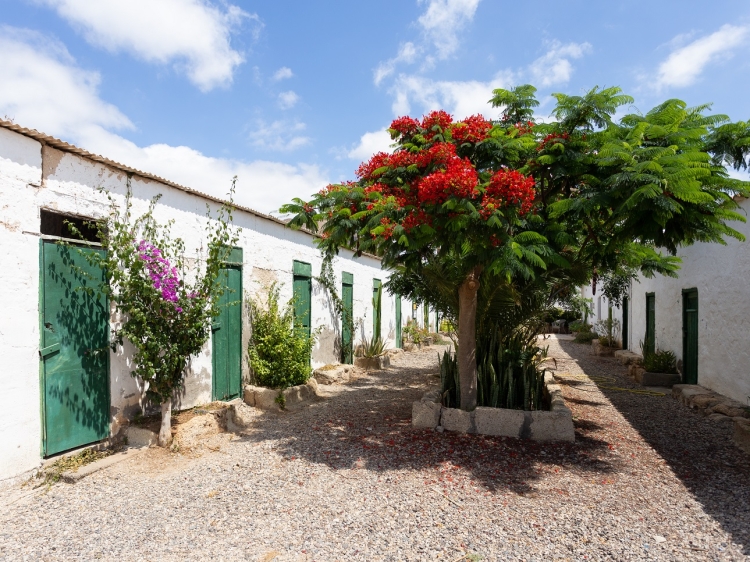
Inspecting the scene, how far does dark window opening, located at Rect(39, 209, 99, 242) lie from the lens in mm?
4922

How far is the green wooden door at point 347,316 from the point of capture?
11.3m

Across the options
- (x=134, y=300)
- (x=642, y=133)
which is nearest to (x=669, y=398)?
(x=642, y=133)

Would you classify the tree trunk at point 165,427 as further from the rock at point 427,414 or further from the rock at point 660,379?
the rock at point 660,379

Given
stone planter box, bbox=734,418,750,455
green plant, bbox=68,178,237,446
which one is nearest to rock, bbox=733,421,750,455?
stone planter box, bbox=734,418,750,455

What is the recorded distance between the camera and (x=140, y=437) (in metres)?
5.14

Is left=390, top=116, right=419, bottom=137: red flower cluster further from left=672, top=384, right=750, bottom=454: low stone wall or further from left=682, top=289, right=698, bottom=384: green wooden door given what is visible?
left=682, top=289, right=698, bottom=384: green wooden door

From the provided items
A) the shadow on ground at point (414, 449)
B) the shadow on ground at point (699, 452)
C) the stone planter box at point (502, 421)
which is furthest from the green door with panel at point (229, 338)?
the shadow on ground at point (699, 452)

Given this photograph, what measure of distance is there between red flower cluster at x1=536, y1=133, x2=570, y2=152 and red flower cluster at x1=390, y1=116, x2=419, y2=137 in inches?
53.8

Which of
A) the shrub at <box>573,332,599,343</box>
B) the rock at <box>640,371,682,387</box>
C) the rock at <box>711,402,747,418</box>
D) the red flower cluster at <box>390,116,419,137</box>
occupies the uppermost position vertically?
the red flower cluster at <box>390,116,419,137</box>

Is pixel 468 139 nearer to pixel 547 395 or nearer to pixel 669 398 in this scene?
pixel 547 395

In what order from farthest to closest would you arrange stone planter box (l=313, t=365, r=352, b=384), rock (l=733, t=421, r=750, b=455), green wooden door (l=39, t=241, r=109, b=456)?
1. stone planter box (l=313, t=365, r=352, b=384)
2. rock (l=733, t=421, r=750, b=455)
3. green wooden door (l=39, t=241, r=109, b=456)

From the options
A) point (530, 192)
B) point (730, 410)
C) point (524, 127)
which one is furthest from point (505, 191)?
point (730, 410)

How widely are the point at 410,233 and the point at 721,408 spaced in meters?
5.34

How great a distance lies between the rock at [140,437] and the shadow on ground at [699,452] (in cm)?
500
